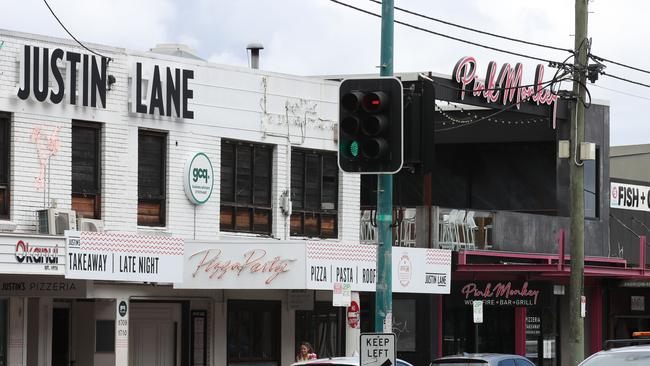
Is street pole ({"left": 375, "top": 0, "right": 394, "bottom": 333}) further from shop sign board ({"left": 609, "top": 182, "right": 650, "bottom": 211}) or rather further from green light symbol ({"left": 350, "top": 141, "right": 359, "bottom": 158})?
shop sign board ({"left": 609, "top": 182, "right": 650, "bottom": 211})

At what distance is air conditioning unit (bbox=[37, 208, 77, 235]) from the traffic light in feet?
39.2

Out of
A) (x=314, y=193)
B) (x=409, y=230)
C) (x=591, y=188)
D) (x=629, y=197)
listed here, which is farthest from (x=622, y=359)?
(x=629, y=197)

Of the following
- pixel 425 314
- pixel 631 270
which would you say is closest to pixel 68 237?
pixel 425 314

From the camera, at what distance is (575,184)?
94.6ft

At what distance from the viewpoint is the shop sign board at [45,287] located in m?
25.6

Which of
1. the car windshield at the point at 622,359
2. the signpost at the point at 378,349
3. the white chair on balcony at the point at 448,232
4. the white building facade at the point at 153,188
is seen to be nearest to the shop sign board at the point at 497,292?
the white chair on balcony at the point at 448,232

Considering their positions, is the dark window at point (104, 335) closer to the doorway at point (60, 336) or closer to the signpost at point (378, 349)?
the doorway at point (60, 336)

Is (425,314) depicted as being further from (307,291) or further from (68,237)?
(68,237)

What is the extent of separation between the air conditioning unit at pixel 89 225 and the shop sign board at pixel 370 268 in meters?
4.51

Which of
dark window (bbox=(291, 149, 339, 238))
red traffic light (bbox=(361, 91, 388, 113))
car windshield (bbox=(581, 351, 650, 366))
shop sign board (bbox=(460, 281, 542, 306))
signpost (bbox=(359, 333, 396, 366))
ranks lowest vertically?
shop sign board (bbox=(460, 281, 542, 306))

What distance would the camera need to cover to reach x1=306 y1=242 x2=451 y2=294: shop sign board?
28.7 m

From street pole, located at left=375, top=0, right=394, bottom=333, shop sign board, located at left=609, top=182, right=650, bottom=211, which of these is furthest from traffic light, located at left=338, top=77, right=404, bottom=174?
shop sign board, located at left=609, top=182, right=650, bottom=211

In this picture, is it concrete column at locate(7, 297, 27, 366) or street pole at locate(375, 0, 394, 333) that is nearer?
street pole at locate(375, 0, 394, 333)

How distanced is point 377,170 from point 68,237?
1153cm
